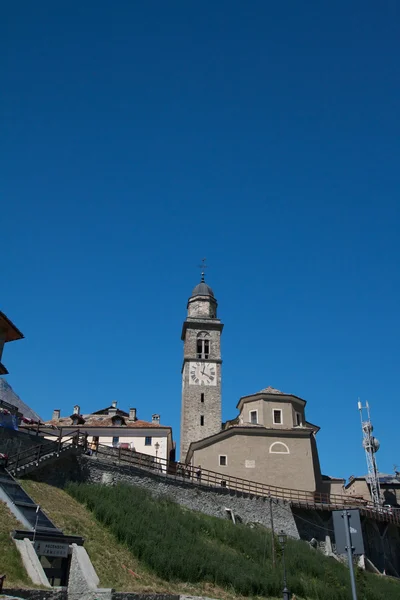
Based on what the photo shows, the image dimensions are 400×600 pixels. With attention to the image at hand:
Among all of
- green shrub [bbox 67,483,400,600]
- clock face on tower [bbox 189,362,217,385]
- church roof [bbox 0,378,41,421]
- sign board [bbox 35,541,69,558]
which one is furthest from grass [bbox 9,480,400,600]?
church roof [bbox 0,378,41,421]

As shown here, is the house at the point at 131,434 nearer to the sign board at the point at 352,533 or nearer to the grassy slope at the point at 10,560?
the grassy slope at the point at 10,560

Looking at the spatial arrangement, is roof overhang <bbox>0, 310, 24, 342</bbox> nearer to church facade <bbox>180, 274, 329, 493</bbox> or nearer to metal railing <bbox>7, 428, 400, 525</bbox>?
metal railing <bbox>7, 428, 400, 525</bbox>

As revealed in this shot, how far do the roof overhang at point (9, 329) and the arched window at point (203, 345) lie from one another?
26.3m

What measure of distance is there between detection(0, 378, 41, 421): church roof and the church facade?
16618mm

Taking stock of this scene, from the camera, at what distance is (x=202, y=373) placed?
57.9 m

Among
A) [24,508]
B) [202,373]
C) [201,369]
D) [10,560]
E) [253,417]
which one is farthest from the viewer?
[201,369]

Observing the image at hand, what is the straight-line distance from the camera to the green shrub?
2333 centimetres

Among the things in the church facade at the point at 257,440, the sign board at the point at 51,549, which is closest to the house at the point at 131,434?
the church facade at the point at 257,440

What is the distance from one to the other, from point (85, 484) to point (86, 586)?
34.1ft

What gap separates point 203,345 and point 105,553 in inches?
1541

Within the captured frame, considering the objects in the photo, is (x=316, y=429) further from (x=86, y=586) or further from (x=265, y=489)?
(x=86, y=586)

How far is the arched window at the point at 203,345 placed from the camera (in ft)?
195

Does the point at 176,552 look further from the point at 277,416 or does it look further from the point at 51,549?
the point at 277,416

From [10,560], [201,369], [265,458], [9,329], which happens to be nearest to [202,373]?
[201,369]
